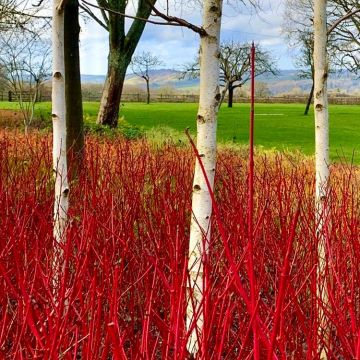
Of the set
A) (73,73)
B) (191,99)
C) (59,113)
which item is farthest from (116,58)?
(191,99)

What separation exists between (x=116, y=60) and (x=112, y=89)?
892 mm

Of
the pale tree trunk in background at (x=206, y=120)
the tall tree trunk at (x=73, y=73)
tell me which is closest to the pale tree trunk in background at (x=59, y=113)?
the pale tree trunk in background at (x=206, y=120)

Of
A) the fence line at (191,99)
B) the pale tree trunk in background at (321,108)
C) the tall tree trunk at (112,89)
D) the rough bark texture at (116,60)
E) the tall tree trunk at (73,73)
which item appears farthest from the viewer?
the fence line at (191,99)

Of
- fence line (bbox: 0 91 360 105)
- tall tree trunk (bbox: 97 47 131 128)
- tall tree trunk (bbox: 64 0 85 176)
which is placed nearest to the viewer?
tall tree trunk (bbox: 64 0 85 176)

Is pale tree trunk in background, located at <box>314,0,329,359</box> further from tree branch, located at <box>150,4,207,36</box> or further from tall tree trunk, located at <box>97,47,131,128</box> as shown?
tall tree trunk, located at <box>97,47,131,128</box>

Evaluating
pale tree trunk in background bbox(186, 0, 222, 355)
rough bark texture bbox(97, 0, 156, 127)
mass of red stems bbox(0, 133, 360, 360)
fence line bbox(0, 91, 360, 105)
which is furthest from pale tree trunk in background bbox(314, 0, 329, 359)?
fence line bbox(0, 91, 360, 105)

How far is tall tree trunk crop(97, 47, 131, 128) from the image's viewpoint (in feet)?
55.3

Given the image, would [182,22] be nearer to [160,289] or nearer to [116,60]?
[160,289]

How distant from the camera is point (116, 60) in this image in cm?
1675

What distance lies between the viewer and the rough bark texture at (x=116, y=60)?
54.2 feet

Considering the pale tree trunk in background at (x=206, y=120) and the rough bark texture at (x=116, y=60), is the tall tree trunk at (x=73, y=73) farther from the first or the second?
the rough bark texture at (x=116, y=60)

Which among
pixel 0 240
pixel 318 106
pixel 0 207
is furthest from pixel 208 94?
pixel 0 207

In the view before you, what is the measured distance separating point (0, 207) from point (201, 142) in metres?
1.98

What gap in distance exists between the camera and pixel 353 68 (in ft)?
115
